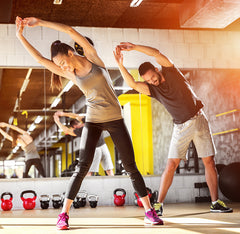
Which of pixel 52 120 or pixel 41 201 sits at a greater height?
pixel 52 120

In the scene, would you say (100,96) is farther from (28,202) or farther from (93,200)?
(28,202)

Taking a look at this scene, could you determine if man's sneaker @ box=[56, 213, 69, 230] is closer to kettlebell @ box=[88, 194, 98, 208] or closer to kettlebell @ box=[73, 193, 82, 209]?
kettlebell @ box=[88, 194, 98, 208]

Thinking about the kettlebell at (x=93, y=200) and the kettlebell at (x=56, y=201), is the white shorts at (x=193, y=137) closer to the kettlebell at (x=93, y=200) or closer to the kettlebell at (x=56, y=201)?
the kettlebell at (x=93, y=200)

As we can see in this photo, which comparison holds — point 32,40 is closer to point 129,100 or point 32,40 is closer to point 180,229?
point 129,100

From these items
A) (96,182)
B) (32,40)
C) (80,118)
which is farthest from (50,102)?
(96,182)

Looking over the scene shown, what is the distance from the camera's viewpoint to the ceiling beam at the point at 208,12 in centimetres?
505

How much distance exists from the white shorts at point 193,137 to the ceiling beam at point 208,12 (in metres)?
1.78

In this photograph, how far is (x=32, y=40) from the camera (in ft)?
19.2

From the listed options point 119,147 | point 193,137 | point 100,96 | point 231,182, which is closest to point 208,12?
point 193,137

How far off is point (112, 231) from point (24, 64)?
12.3ft

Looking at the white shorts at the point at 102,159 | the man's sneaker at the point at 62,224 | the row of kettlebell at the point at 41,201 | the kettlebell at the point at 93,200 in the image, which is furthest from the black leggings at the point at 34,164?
the man's sneaker at the point at 62,224

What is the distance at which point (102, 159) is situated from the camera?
5828 millimetres

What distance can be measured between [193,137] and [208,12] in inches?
80.5

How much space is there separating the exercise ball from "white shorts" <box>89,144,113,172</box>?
5.31 feet
